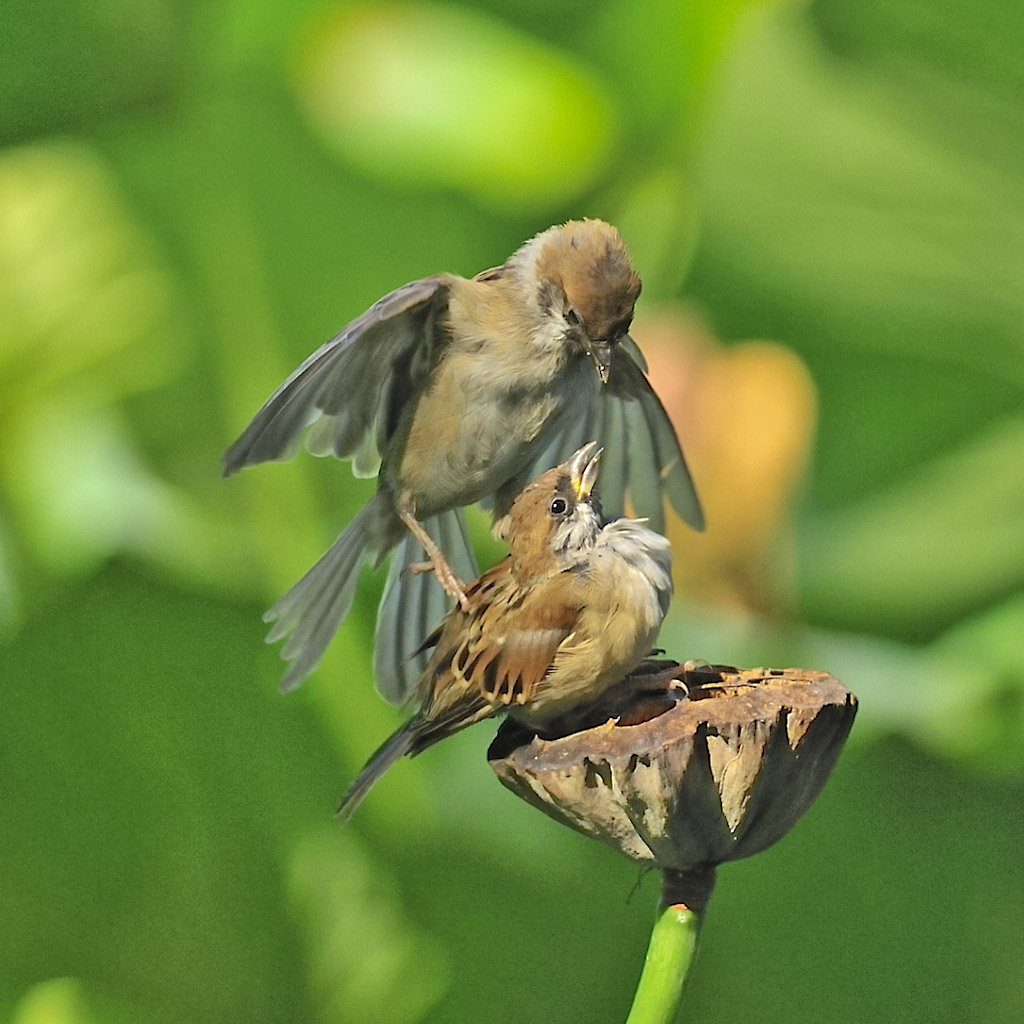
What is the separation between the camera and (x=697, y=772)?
23.0 inches

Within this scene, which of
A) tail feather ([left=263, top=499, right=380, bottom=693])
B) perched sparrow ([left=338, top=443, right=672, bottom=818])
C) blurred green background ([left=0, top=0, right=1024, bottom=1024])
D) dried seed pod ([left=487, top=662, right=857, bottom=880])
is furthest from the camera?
blurred green background ([left=0, top=0, right=1024, bottom=1024])

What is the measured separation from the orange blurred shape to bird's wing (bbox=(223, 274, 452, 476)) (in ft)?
1.50

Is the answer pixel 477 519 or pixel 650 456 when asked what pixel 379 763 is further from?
pixel 477 519

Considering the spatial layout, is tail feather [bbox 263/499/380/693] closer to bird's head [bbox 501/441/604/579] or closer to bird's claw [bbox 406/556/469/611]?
bird's claw [bbox 406/556/469/611]

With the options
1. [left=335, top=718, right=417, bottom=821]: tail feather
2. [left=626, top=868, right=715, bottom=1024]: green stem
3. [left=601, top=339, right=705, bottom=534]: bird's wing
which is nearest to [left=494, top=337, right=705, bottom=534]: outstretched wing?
[left=601, top=339, right=705, bottom=534]: bird's wing

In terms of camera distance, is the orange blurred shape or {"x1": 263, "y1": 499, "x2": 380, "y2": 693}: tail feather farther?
the orange blurred shape

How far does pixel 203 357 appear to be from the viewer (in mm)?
1291

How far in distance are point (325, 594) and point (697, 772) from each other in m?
0.45

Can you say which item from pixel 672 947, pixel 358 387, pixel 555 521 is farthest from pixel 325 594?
pixel 672 947

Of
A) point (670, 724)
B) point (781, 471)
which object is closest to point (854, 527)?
point (781, 471)

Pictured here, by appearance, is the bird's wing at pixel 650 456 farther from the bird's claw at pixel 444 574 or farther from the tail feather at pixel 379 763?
the tail feather at pixel 379 763

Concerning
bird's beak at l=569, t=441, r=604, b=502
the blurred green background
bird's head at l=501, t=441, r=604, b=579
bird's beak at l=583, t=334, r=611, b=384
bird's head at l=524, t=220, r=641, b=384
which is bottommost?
the blurred green background

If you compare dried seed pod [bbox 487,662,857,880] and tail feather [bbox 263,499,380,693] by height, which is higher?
dried seed pod [bbox 487,662,857,880]

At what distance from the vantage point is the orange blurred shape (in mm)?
1312
